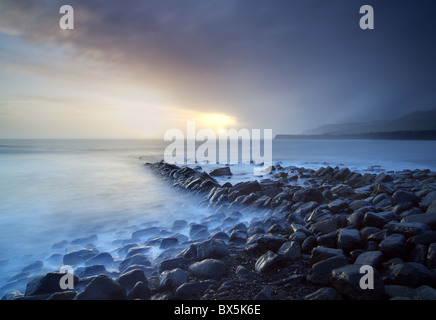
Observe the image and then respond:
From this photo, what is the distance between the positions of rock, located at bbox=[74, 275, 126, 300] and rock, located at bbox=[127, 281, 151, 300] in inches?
3.6

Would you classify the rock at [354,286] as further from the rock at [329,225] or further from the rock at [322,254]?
the rock at [329,225]

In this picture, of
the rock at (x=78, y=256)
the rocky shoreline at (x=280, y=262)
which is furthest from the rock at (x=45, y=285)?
the rock at (x=78, y=256)

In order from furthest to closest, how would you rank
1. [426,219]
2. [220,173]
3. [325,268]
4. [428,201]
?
[220,173], [428,201], [426,219], [325,268]

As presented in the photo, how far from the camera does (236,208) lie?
704cm

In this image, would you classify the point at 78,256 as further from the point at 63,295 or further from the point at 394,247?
the point at 394,247

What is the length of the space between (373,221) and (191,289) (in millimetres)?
3291

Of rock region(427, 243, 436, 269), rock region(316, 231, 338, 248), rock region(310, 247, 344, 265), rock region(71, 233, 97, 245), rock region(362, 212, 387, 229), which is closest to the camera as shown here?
rock region(427, 243, 436, 269)

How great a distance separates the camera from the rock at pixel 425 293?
2.36m

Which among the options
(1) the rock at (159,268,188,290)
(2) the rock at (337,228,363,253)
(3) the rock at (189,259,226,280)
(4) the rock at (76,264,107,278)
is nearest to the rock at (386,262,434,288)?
(2) the rock at (337,228,363,253)

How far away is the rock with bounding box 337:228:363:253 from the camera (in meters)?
3.61

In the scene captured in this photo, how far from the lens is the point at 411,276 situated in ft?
8.68

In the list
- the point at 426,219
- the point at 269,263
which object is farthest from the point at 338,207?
the point at 269,263

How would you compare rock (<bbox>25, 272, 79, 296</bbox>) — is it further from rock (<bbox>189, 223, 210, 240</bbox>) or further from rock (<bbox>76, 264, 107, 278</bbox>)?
rock (<bbox>189, 223, 210, 240</bbox>)

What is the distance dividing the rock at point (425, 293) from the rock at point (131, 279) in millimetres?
→ 3136
